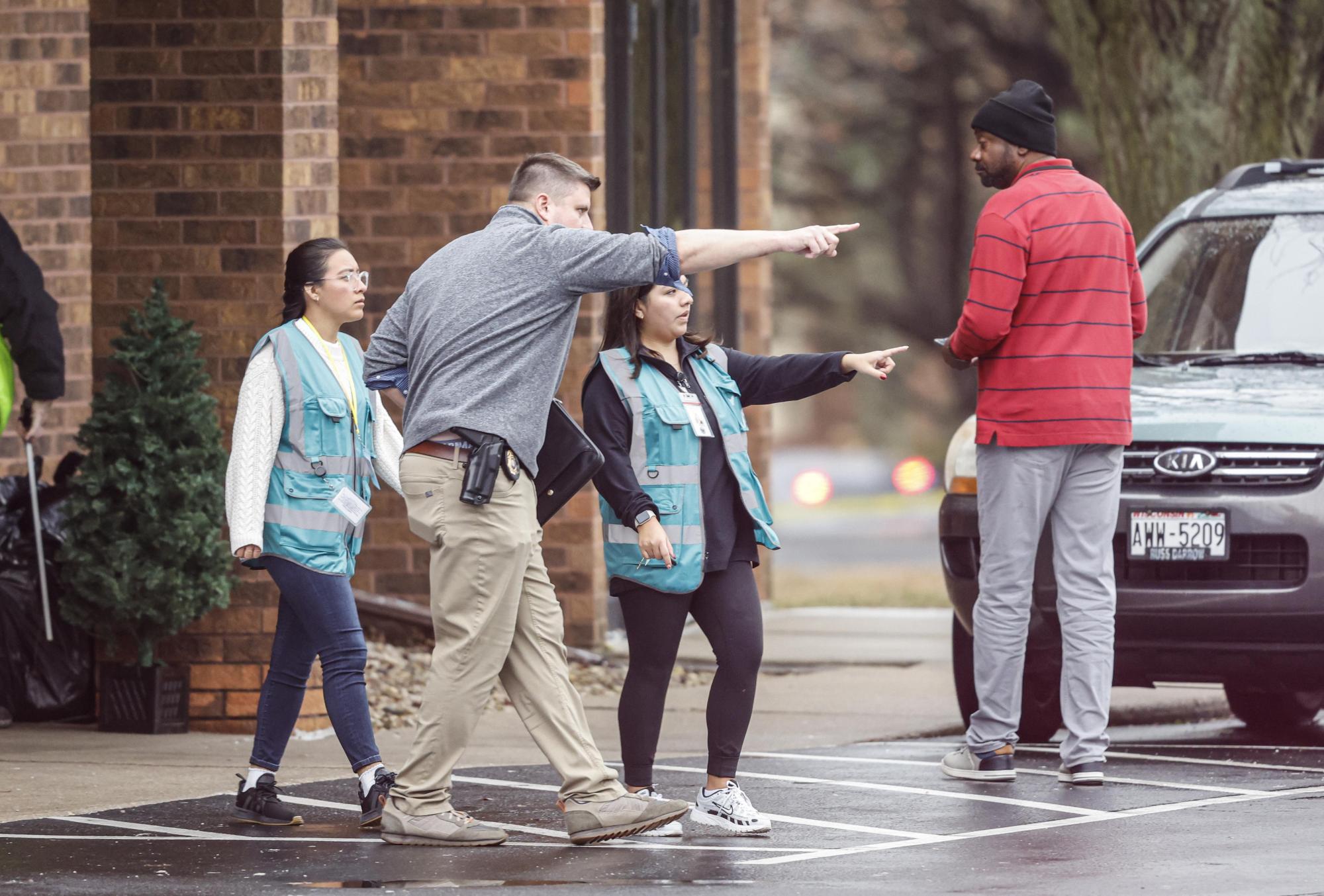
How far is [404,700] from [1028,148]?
12.1 ft

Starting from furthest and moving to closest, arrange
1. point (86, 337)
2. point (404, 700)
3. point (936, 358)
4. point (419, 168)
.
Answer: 1. point (936, 358)
2. point (419, 168)
3. point (86, 337)
4. point (404, 700)

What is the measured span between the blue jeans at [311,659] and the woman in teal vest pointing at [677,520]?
2.58 feet

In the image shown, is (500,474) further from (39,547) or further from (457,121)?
(457,121)

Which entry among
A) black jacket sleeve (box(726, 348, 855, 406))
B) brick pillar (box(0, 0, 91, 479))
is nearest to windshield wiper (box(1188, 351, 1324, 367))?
black jacket sleeve (box(726, 348, 855, 406))

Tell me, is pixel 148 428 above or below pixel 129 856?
above

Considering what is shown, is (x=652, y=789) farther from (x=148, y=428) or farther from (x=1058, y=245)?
(x=148, y=428)

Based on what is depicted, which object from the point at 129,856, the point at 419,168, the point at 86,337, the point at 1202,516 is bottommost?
the point at 129,856

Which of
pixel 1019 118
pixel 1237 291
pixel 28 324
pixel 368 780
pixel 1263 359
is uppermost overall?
pixel 1019 118

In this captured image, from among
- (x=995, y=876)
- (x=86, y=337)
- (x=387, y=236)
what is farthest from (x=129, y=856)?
(x=387, y=236)

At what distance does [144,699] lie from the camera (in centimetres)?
948

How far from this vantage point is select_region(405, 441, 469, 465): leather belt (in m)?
6.88

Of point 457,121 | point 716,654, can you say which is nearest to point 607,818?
point 716,654

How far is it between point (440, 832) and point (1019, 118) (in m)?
2.95

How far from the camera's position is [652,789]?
7.39 meters
